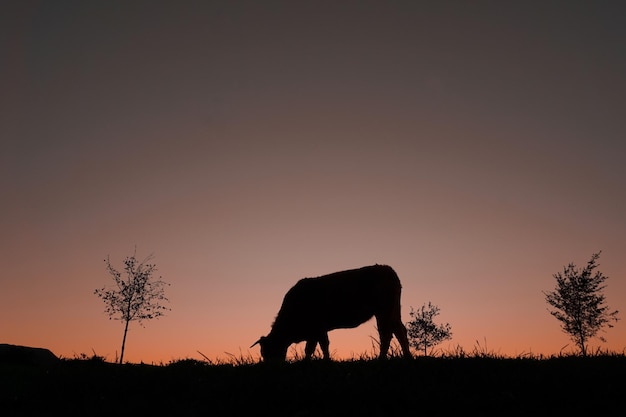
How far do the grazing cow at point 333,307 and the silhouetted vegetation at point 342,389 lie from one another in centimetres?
630

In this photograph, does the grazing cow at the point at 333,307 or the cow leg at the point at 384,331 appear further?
the grazing cow at the point at 333,307

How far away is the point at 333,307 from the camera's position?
1734 centimetres

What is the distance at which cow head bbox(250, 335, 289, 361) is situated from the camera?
Answer: 17188 mm

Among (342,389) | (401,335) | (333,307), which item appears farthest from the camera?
(333,307)

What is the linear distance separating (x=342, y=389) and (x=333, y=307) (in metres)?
9.57

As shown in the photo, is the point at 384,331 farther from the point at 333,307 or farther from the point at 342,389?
the point at 342,389

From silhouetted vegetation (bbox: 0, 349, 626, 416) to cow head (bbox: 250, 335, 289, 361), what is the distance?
679 cm

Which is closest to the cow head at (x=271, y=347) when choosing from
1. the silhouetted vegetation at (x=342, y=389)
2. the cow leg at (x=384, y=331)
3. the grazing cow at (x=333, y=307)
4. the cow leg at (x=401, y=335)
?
the grazing cow at (x=333, y=307)

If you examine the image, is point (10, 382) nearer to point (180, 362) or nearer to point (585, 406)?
point (180, 362)

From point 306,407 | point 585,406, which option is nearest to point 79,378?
point 306,407

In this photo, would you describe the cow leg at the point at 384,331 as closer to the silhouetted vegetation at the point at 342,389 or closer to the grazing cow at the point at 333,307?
the grazing cow at the point at 333,307

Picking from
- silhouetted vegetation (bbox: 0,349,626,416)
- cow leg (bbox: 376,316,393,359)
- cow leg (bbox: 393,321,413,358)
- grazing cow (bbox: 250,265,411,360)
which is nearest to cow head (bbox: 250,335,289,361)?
grazing cow (bbox: 250,265,411,360)

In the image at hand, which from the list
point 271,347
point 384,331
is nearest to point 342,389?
point 384,331

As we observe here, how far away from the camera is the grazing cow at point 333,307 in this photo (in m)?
16.9
